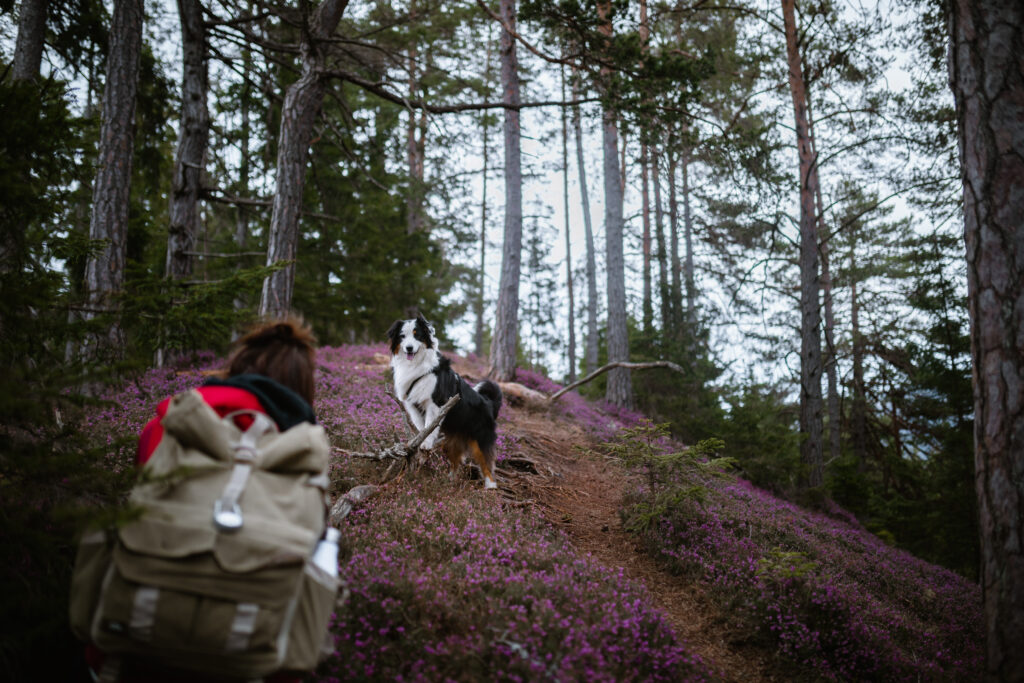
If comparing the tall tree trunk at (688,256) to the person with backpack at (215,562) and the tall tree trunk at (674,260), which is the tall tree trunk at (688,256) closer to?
the tall tree trunk at (674,260)

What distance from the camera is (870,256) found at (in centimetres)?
1875

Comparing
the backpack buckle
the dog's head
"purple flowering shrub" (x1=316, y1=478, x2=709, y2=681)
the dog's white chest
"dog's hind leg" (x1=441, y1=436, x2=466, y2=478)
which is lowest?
"purple flowering shrub" (x1=316, y1=478, x2=709, y2=681)

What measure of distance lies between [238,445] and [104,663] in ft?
2.93

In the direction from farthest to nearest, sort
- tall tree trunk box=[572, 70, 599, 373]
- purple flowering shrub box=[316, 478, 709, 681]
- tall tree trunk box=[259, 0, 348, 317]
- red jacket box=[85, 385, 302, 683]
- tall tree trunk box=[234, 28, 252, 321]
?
tall tree trunk box=[572, 70, 599, 373], tall tree trunk box=[234, 28, 252, 321], tall tree trunk box=[259, 0, 348, 317], purple flowering shrub box=[316, 478, 709, 681], red jacket box=[85, 385, 302, 683]

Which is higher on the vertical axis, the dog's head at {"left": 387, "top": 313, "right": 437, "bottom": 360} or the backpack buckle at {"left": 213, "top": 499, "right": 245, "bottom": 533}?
the dog's head at {"left": 387, "top": 313, "right": 437, "bottom": 360}

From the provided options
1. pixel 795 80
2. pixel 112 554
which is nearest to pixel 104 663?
pixel 112 554

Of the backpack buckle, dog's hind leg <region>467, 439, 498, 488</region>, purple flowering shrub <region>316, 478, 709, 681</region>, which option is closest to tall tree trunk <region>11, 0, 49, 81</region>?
dog's hind leg <region>467, 439, 498, 488</region>

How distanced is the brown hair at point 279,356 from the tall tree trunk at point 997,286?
4.53m

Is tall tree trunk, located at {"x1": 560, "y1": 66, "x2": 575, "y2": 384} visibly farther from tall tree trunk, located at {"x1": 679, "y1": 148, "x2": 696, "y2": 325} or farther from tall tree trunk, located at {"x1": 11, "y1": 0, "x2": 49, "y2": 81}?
tall tree trunk, located at {"x1": 11, "y1": 0, "x2": 49, "y2": 81}

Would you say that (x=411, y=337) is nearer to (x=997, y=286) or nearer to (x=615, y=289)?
(x=997, y=286)

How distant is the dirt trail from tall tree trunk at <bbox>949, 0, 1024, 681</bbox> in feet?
5.35

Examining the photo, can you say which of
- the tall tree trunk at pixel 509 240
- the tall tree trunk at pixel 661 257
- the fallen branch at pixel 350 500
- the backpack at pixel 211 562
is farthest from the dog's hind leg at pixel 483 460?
the tall tree trunk at pixel 661 257

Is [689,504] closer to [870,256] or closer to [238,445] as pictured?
[238,445]

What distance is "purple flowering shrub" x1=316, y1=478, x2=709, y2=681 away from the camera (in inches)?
116
